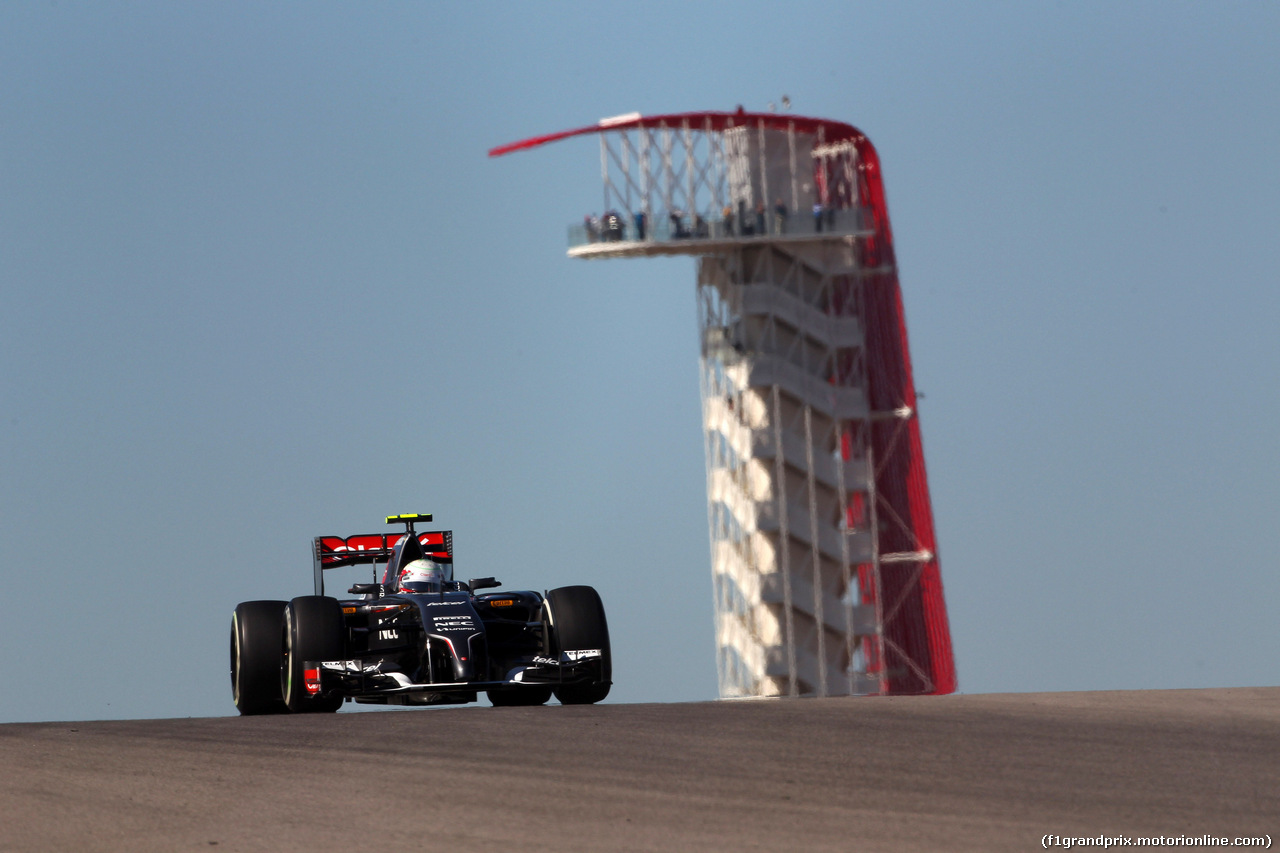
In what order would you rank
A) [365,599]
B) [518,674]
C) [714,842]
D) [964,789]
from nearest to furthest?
[714,842] < [964,789] < [518,674] < [365,599]

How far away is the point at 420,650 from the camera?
21.0m

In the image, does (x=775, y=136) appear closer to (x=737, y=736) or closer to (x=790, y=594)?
(x=790, y=594)

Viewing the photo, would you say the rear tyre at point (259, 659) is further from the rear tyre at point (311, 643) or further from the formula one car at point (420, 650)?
the rear tyre at point (311, 643)

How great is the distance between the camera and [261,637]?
20969mm

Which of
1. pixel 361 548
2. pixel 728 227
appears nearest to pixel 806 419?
pixel 728 227

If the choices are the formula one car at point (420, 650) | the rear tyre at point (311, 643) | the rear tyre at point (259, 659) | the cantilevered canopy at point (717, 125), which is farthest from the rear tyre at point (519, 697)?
the cantilevered canopy at point (717, 125)

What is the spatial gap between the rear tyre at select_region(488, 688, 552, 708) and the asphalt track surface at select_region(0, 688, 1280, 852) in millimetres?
3940

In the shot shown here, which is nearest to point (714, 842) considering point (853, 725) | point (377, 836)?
point (377, 836)

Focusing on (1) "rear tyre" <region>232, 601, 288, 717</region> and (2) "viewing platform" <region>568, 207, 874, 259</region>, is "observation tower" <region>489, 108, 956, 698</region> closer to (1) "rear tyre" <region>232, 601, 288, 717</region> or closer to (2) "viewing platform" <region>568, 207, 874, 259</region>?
(2) "viewing platform" <region>568, 207, 874, 259</region>

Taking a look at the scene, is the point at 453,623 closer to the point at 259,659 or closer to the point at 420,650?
the point at 420,650

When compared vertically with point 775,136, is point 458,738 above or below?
below

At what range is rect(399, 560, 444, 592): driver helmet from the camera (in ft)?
74.3

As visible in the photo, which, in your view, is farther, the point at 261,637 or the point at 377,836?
the point at 261,637

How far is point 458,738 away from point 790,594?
175 ft
